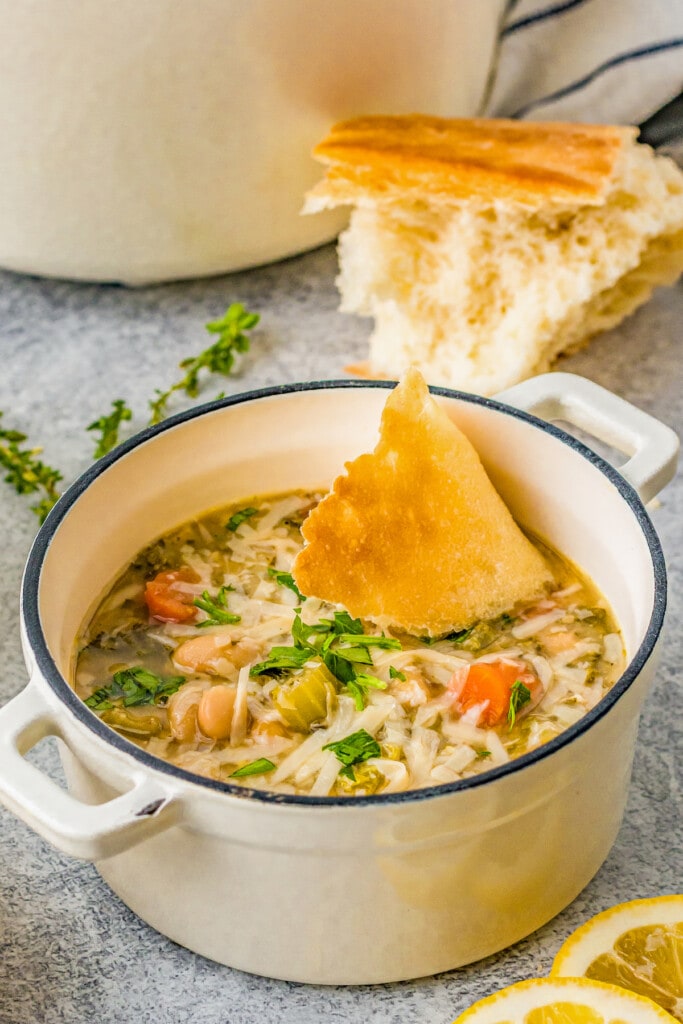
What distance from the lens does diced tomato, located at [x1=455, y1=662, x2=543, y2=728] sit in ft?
3.97

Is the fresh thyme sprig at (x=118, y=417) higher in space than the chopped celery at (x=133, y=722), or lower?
lower

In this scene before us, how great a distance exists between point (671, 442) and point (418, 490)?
0.28 metres

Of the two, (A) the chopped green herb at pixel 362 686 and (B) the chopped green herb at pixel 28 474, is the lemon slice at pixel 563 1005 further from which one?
(B) the chopped green herb at pixel 28 474

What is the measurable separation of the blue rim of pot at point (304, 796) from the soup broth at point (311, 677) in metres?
0.12

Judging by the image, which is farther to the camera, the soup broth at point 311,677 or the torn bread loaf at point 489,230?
the torn bread loaf at point 489,230

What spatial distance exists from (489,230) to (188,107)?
0.48 m

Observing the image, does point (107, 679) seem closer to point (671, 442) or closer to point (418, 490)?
point (418, 490)

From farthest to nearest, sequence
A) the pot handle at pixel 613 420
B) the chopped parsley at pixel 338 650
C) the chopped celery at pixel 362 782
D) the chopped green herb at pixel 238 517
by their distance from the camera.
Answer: the chopped green herb at pixel 238 517, the pot handle at pixel 613 420, the chopped parsley at pixel 338 650, the chopped celery at pixel 362 782

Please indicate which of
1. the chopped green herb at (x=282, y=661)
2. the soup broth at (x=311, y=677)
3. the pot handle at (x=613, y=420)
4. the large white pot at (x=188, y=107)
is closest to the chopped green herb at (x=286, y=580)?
the soup broth at (x=311, y=677)

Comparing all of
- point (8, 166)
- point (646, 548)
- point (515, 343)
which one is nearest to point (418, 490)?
point (646, 548)

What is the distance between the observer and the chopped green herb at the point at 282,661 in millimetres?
1256

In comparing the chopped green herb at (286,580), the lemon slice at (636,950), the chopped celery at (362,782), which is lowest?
the lemon slice at (636,950)

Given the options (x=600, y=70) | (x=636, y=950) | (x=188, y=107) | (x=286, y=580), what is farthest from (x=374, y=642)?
(x=600, y=70)

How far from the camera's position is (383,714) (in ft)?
3.94
